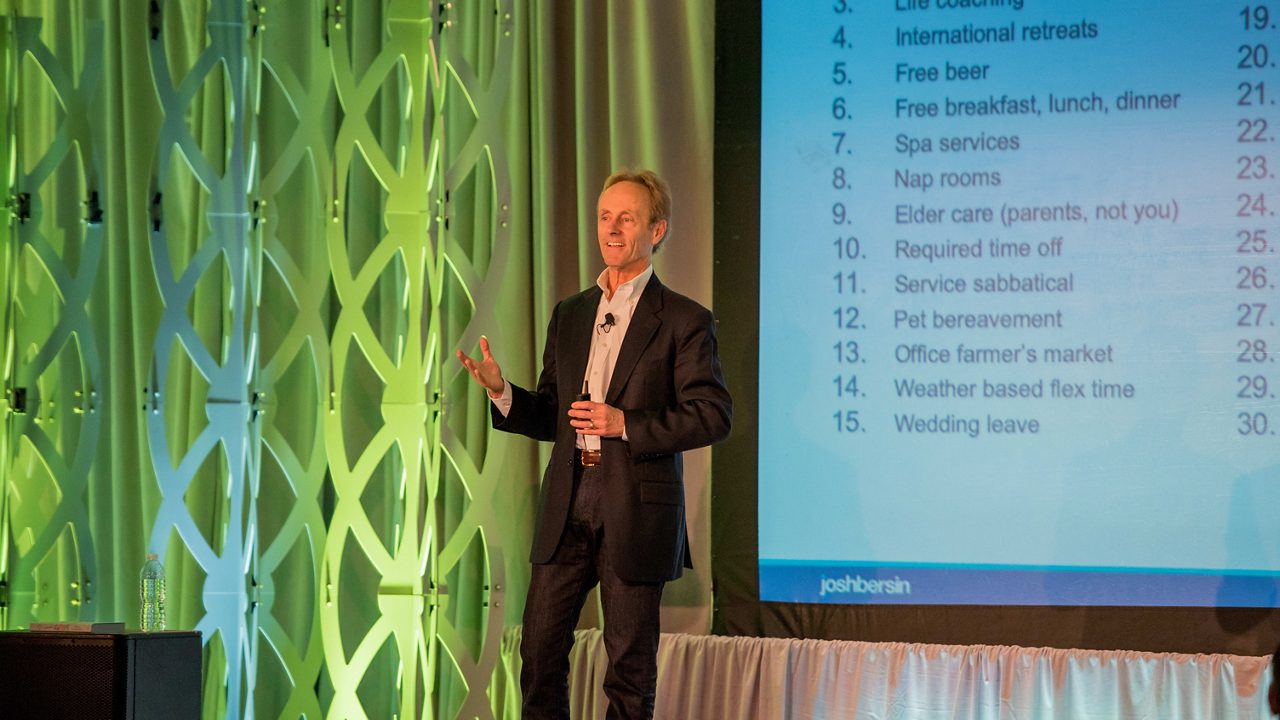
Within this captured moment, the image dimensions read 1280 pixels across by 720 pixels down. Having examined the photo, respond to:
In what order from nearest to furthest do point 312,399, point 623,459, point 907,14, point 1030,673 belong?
1. point 623,459
2. point 1030,673
3. point 907,14
4. point 312,399

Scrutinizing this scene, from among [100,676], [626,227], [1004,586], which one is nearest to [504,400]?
[626,227]

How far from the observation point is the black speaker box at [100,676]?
3029 millimetres

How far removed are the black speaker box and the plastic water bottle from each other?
602 mm

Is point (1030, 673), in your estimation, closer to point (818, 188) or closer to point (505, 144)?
point (818, 188)

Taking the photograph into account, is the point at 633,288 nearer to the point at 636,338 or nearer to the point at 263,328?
the point at 636,338

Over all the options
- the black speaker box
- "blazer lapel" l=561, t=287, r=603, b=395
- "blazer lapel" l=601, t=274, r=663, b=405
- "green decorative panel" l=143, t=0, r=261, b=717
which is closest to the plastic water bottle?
"green decorative panel" l=143, t=0, r=261, b=717

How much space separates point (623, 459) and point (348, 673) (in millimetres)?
1355

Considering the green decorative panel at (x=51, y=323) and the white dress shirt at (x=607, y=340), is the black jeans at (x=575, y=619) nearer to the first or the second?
the white dress shirt at (x=607, y=340)

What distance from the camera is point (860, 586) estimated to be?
3.76 meters

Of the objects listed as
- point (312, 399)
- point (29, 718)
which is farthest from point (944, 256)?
point (29, 718)

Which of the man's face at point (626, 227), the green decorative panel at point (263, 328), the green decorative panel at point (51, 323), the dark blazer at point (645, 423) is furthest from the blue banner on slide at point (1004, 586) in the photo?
the green decorative panel at point (51, 323)

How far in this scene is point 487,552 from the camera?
3.93 meters

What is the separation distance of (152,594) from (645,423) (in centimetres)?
163

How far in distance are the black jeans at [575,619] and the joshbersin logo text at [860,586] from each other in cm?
77
